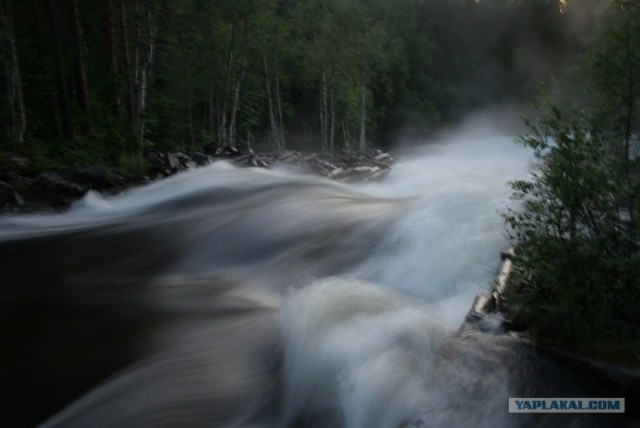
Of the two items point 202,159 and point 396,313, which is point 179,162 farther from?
point 396,313

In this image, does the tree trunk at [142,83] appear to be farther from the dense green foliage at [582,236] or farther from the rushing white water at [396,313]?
the dense green foliage at [582,236]

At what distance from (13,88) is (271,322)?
497 inches

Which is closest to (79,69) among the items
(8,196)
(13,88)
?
(13,88)

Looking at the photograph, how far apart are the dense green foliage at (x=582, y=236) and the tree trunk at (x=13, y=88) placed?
552 inches

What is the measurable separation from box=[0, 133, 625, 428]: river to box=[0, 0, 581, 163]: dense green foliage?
730cm

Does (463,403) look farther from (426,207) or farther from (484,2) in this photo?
(484,2)

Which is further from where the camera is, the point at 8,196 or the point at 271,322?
the point at 8,196

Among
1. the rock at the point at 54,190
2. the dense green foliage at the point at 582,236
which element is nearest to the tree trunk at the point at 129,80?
the rock at the point at 54,190

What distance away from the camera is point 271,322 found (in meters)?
5.67

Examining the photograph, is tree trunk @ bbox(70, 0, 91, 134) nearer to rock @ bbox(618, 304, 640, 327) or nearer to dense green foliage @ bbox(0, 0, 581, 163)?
dense green foliage @ bbox(0, 0, 581, 163)

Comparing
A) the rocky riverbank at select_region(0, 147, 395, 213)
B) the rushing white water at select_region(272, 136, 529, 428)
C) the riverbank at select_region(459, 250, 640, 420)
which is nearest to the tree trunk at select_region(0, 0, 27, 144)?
the rocky riverbank at select_region(0, 147, 395, 213)

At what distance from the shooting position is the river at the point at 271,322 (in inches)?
153

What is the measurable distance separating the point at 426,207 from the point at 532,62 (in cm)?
5635

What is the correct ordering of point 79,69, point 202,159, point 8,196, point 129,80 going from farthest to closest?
point 129,80, point 79,69, point 202,159, point 8,196
